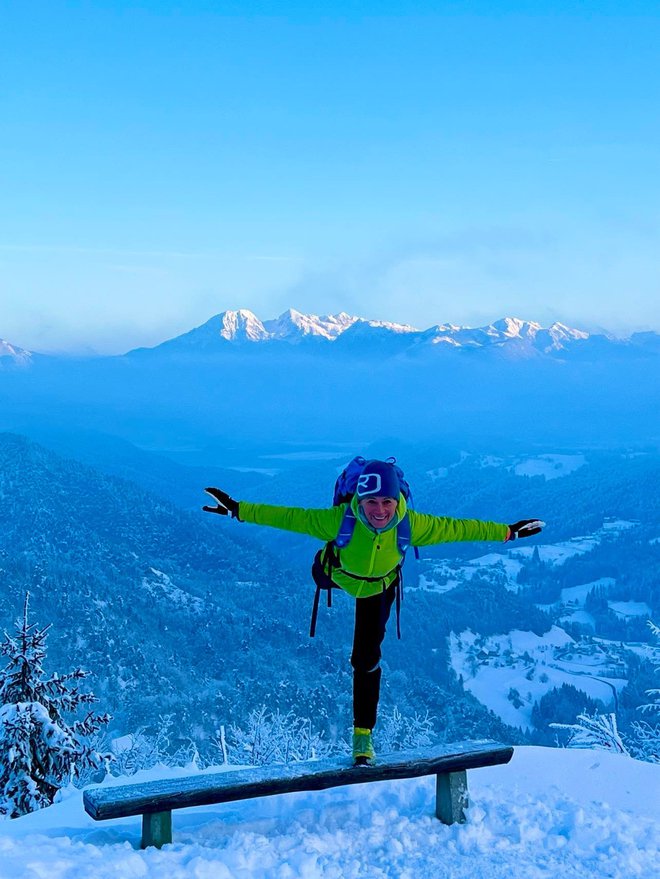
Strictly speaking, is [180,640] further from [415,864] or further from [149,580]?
[415,864]

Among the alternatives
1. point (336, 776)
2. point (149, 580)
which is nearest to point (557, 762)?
point (336, 776)

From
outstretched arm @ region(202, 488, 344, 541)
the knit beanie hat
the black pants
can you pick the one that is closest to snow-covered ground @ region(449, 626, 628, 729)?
the black pants

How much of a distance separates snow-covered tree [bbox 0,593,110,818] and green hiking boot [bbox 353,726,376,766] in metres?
10.7

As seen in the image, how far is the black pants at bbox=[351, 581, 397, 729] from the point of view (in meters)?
7.16

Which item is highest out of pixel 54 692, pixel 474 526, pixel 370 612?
pixel 474 526

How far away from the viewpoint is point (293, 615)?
190m

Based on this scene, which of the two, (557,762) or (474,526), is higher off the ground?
(474,526)

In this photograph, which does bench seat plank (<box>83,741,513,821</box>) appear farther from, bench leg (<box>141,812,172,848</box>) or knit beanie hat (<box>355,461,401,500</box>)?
knit beanie hat (<box>355,461,401,500</box>)

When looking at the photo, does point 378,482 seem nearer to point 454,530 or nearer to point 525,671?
point 454,530

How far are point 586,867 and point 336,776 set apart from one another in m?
2.02

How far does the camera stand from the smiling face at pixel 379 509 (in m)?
6.71

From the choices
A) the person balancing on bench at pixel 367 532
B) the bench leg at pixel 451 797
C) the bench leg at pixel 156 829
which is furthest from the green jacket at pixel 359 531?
the bench leg at pixel 156 829

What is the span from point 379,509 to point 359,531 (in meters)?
0.32

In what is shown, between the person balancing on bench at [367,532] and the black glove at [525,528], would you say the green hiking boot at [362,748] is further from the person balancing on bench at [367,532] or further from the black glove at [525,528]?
the black glove at [525,528]
